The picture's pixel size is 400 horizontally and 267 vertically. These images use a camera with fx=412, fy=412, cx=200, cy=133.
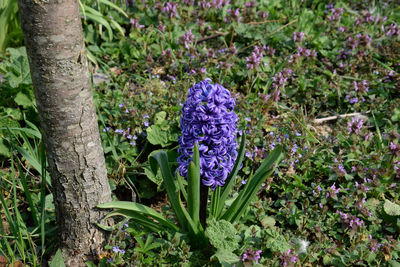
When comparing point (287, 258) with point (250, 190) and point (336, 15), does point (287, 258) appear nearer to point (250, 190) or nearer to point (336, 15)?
point (250, 190)

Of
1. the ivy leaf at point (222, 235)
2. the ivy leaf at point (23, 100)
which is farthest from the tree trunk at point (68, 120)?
the ivy leaf at point (23, 100)

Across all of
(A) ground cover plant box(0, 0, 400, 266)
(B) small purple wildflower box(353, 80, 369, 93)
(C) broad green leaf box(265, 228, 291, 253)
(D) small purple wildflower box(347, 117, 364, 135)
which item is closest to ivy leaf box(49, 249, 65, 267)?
(A) ground cover plant box(0, 0, 400, 266)

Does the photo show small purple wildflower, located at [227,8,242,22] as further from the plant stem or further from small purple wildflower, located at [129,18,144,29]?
the plant stem

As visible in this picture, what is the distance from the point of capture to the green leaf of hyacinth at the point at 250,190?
231cm

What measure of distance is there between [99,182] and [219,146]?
2.42ft

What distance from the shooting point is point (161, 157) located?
236 cm

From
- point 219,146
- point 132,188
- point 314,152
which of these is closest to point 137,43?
point 132,188

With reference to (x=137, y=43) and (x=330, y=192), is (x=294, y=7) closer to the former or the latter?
(x=137, y=43)

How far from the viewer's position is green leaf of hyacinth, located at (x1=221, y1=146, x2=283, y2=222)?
2.31 meters

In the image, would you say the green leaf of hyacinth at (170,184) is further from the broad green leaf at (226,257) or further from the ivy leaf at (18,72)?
the ivy leaf at (18,72)

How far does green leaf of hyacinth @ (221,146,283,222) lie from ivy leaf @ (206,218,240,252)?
0.48ft

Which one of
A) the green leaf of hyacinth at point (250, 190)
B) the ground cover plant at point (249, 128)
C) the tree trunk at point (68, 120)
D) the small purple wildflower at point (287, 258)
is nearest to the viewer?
the tree trunk at point (68, 120)

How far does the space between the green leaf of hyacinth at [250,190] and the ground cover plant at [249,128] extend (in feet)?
0.15

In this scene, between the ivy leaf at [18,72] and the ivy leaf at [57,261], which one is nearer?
the ivy leaf at [57,261]
